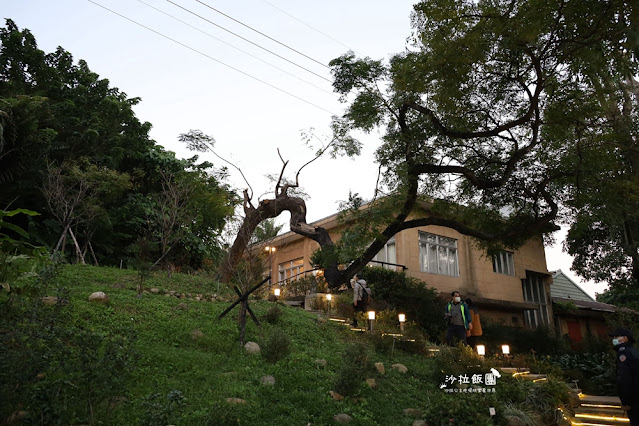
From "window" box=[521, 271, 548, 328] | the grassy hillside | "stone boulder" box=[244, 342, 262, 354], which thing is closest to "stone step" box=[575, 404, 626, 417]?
the grassy hillside

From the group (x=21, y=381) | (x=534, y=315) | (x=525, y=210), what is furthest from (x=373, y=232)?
(x=534, y=315)

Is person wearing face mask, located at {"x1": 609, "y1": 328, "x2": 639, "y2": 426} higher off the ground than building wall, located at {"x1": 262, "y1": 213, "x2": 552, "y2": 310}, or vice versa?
building wall, located at {"x1": 262, "y1": 213, "x2": 552, "y2": 310}

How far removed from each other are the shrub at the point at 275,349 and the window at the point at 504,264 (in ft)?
54.0

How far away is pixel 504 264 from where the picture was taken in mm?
22297

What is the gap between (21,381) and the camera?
4.20m

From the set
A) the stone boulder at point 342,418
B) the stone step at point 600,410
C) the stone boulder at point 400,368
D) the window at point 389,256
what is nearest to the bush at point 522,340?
the window at point 389,256

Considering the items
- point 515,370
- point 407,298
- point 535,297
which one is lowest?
point 515,370

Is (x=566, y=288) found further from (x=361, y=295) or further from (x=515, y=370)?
(x=361, y=295)

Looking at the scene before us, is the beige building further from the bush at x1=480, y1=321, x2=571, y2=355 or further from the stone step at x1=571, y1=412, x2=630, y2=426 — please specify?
the stone step at x1=571, y1=412, x2=630, y2=426

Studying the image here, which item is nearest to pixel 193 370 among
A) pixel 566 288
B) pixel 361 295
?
pixel 361 295

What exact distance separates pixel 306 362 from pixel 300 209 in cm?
803

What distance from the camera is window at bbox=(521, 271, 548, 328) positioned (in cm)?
2284

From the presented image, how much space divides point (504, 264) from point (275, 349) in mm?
17809

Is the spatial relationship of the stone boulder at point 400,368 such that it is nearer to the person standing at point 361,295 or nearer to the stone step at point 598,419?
the stone step at point 598,419
